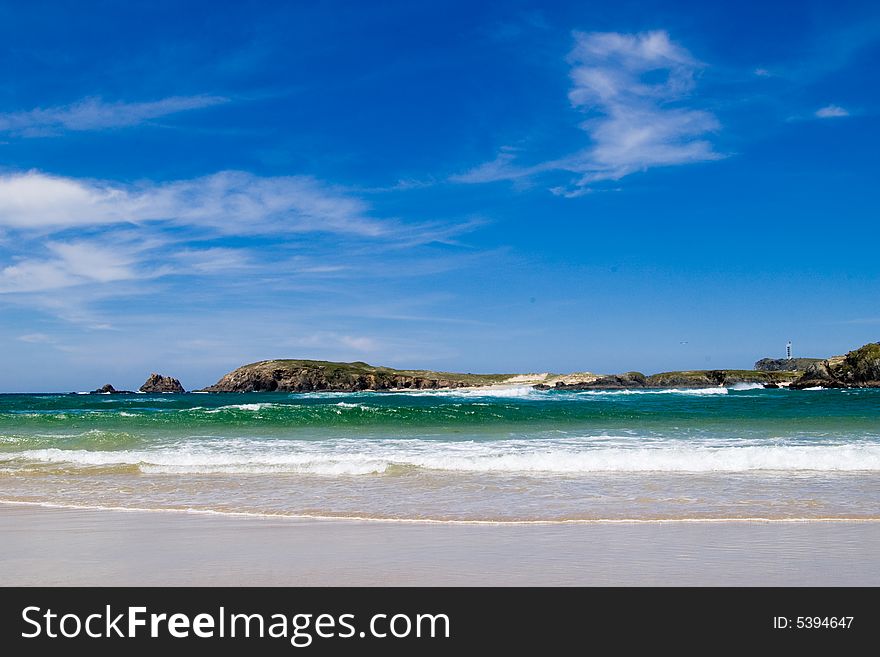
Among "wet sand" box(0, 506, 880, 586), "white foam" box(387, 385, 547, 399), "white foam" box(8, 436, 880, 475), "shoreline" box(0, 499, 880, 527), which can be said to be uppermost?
"wet sand" box(0, 506, 880, 586)

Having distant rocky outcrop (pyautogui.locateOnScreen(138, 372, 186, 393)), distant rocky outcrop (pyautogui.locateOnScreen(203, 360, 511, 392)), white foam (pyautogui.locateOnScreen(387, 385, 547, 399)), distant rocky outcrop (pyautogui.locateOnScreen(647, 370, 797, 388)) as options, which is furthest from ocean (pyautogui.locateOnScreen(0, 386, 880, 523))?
distant rocky outcrop (pyautogui.locateOnScreen(138, 372, 186, 393))

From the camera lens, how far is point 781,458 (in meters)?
15.3

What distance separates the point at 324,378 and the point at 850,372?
9141 cm

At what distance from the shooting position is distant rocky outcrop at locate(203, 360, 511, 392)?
432 ft

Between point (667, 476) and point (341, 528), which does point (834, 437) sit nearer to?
point (667, 476)

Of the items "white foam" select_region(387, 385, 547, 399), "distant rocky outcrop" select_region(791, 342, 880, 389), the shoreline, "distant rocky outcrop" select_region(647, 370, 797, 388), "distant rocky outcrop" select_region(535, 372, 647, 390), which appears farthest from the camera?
"distant rocky outcrop" select_region(647, 370, 797, 388)

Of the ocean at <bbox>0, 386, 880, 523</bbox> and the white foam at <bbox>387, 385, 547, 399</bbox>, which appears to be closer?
the ocean at <bbox>0, 386, 880, 523</bbox>

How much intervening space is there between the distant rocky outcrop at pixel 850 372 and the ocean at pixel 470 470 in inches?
2808

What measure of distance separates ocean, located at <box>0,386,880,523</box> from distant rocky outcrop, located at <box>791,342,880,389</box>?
71.3 m

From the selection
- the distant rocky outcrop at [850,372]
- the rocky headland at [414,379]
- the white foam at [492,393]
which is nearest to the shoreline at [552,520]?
the white foam at [492,393]

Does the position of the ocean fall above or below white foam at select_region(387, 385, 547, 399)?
above

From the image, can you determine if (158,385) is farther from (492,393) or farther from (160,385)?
(492,393)

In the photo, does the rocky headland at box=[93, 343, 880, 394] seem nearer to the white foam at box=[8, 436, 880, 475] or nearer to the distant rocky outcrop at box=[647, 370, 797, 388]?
the distant rocky outcrop at box=[647, 370, 797, 388]

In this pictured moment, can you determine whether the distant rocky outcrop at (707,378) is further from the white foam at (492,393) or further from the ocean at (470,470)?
the ocean at (470,470)
